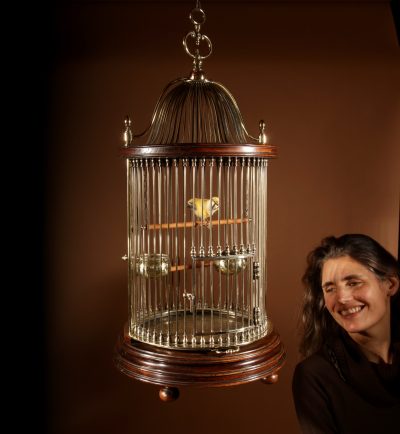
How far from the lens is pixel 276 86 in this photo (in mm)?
2320

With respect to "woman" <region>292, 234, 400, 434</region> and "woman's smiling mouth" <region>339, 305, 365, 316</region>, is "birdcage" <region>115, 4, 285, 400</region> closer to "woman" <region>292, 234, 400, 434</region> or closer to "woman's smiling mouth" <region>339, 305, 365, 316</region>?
"woman" <region>292, 234, 400, 434</region>

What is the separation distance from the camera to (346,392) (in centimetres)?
143

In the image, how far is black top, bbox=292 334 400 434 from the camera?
1398 mm

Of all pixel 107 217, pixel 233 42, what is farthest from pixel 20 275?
pixel 233 42

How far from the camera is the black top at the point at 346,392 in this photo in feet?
4.59

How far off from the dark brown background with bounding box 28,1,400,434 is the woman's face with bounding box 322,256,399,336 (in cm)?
90

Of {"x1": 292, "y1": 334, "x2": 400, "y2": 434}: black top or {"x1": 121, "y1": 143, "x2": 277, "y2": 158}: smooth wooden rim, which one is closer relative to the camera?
{"x1": 292, "y1": 334, "x2": 400, "y2": 434}: black top

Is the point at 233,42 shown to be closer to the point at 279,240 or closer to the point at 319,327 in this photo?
the point at 279,240

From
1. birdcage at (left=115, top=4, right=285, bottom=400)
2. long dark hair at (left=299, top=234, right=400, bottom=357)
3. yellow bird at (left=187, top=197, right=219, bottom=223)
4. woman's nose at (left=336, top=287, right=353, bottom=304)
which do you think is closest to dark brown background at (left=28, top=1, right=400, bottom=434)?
birdcage at (left=115, top=4, right=285, bottom=400)

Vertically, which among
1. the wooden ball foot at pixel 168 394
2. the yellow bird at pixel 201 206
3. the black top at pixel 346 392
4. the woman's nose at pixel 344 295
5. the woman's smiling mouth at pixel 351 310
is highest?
the yellow bird at pixel 201 206

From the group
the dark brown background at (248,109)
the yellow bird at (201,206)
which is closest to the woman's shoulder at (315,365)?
the yellow bird at (201,206)

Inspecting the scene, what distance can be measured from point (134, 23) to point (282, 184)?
0.88 metres

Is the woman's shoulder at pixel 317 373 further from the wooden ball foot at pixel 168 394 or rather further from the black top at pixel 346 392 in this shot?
the wooden ball foot at pixel 168 394

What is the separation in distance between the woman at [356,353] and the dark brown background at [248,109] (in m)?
0.86
